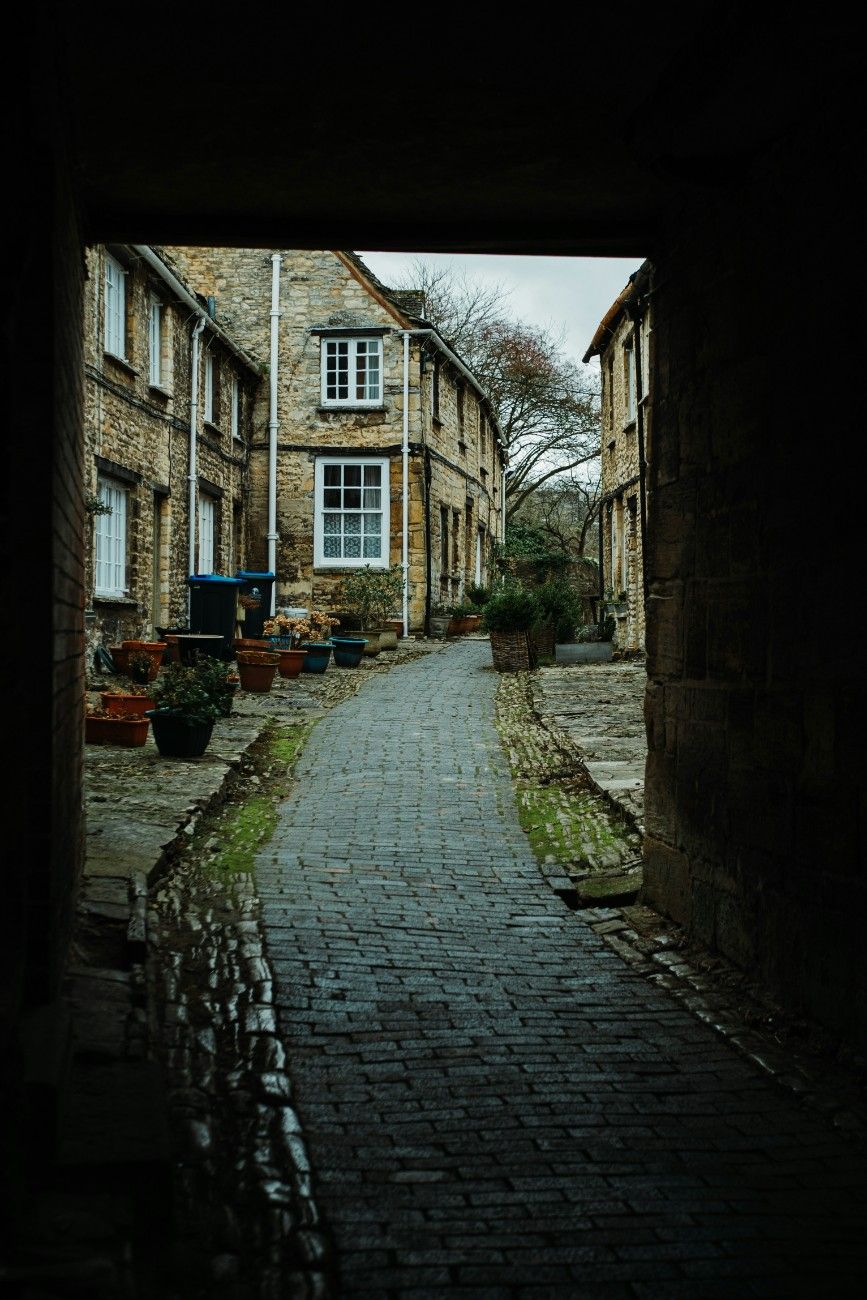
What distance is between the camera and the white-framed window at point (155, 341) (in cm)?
1891

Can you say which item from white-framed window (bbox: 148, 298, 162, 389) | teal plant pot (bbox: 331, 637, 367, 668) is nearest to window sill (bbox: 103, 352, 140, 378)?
white-framed window (bbox: 148, 298, 162, 389)

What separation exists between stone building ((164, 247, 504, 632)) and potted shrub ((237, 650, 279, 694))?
9550 mm

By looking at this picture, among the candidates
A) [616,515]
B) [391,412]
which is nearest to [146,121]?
[616,515]

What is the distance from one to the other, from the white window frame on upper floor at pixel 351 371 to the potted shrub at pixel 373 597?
142 inches

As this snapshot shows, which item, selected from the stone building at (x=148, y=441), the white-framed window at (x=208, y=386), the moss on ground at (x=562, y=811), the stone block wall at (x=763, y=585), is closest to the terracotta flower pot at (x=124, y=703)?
the moss on ground at (x=562, y=811)

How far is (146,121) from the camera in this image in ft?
15.3

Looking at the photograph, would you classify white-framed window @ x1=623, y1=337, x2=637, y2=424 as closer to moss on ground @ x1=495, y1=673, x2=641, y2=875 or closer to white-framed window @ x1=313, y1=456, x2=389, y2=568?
white-framed window @ x1=313, y1=456, x2=389, y2=568

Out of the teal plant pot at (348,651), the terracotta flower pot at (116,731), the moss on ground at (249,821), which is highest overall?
the teal plant pot at (348,651)

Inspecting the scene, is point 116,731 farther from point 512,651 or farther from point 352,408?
point 352,408

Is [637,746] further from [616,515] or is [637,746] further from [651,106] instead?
[616,515]

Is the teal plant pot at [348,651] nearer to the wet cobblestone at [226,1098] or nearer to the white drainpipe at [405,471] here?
the white drainpipe at [405,471]

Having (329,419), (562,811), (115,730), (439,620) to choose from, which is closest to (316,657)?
(115,730)

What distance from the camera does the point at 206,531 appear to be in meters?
22.4

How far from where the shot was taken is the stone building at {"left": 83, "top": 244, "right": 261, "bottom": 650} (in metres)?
16.2
